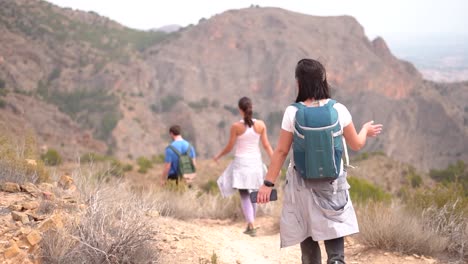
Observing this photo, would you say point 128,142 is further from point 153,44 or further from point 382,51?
point 382,51

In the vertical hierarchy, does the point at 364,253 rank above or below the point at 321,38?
below

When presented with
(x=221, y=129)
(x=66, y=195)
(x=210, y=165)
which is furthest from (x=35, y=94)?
(x=66, y=195)

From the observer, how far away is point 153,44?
91.8 m

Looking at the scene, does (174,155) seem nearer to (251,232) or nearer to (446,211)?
(251,232)

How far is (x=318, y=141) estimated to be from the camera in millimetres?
2920

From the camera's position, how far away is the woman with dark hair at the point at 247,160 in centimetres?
577

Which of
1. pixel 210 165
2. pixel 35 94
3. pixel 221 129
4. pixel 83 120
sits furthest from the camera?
pixel 221 129

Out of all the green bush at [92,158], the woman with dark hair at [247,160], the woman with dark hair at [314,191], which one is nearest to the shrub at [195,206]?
the woman with dark hair at [247,160]

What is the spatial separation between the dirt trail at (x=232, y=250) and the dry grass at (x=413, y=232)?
115 millimetres

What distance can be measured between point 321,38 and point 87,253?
100 metres

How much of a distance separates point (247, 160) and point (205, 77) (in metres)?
81.5

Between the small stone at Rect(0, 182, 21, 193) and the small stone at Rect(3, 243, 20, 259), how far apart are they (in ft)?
5.19

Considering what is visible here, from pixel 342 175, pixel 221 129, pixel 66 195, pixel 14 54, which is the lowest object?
pixel 221 129

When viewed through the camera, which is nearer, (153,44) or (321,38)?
(153,44)
